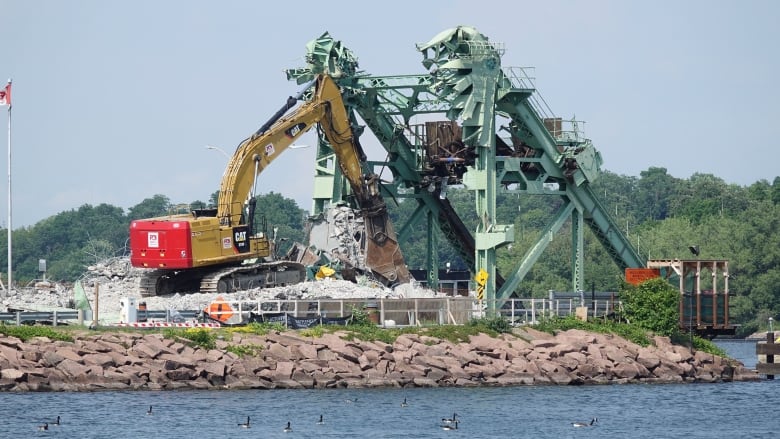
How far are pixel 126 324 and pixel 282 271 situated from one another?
1093 cm

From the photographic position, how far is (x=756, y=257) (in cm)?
11312

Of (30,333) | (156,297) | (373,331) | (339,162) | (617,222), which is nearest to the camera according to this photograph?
(30,333)

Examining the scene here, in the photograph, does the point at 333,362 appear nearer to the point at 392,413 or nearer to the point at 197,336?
the point at 197,336

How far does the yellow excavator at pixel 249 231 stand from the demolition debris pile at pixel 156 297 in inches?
58.9

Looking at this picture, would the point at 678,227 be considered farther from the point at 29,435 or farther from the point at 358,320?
the point at 29,435

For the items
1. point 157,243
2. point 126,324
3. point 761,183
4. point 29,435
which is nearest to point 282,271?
point 157,243

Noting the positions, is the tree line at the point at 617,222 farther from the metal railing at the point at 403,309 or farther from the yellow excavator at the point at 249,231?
the metal railing at the point at 403,309

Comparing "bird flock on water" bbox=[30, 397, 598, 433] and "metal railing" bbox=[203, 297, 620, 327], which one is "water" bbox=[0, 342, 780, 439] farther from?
"metal railing" bbox=[203, 297, 620, 327]

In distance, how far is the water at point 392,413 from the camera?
47.0 metres

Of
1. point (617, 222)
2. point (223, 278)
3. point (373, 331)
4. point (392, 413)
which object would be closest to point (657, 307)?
point (373, 331)

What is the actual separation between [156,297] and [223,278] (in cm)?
271

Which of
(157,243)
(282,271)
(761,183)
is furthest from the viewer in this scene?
(761,183)

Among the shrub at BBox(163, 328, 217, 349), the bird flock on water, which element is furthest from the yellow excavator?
the bird flock on water

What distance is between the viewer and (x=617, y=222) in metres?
148
